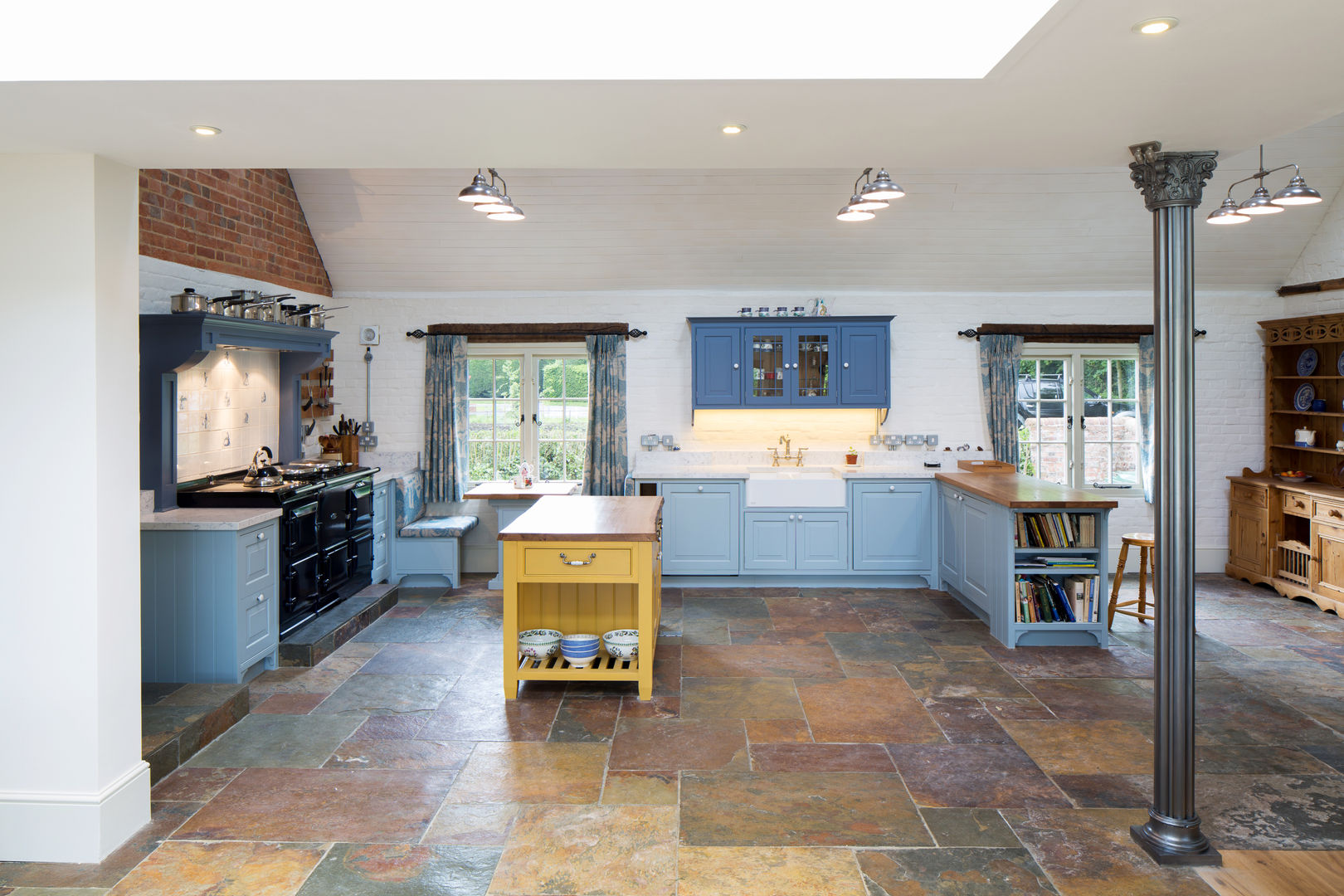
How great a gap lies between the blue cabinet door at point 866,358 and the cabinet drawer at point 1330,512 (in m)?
3.22

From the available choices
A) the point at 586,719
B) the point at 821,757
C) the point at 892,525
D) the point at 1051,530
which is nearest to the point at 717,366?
the point at 892,525

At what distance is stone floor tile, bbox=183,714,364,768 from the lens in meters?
3.82

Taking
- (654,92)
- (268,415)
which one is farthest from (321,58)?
(268,415)

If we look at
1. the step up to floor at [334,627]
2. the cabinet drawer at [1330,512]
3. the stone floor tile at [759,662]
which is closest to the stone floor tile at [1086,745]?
the stone floor tile at [759,662]

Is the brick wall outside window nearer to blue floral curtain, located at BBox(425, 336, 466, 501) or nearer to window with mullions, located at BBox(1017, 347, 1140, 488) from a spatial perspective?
blue floral curtain, located at BBox(425, 336, 466, 501)

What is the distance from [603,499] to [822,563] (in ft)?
7.61

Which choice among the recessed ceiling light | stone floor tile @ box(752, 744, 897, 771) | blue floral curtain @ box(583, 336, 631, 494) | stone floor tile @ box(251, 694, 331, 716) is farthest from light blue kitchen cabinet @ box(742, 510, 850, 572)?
the recessed ceiling light

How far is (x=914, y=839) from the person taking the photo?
10.3 ft

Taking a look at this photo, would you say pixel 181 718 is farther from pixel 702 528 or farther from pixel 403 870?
pixel 702 528

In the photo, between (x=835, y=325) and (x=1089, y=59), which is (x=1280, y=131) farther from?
(x=835, y=325)

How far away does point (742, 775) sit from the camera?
3.67 m

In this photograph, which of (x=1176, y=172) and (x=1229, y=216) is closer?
(x=1176, y=172)

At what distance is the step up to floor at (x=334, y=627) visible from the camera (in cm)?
511

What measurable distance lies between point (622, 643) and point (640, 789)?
1.16 meters
